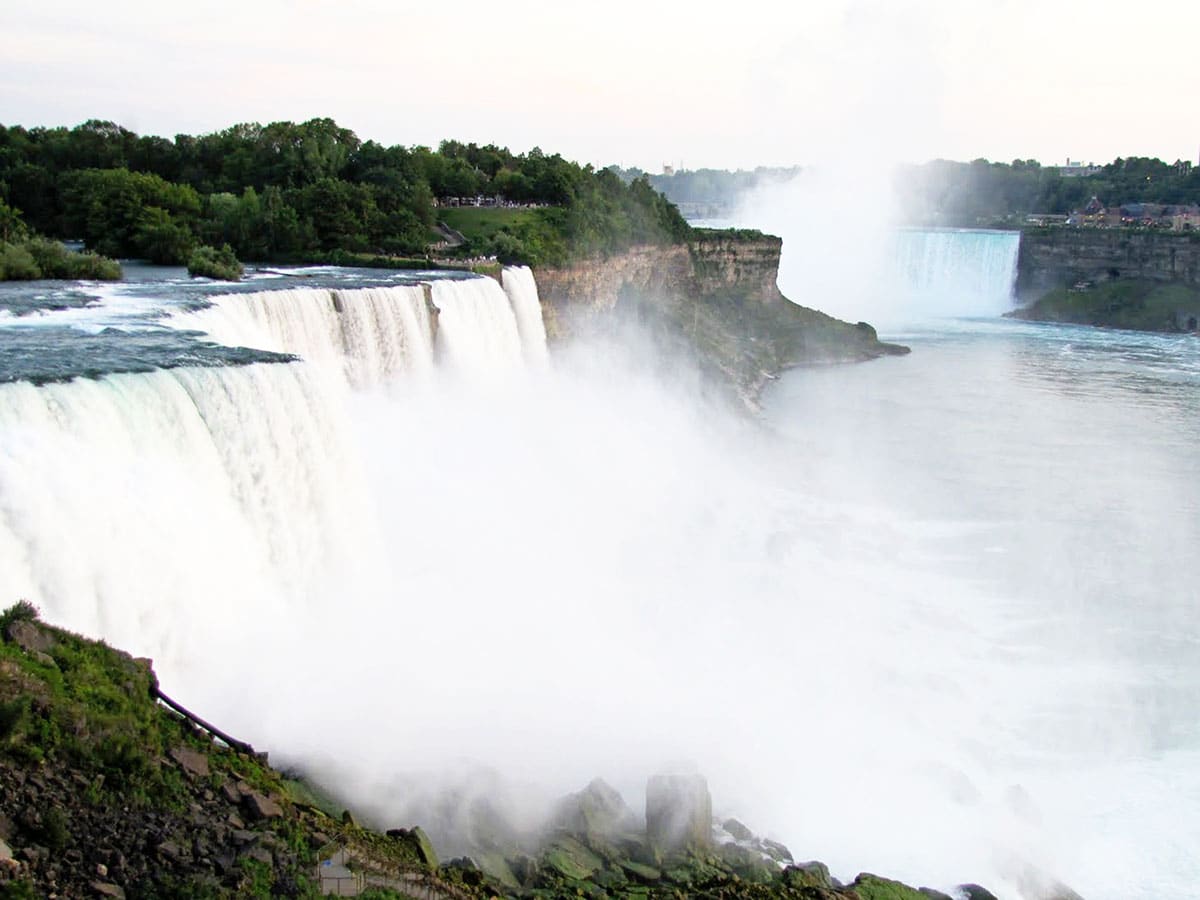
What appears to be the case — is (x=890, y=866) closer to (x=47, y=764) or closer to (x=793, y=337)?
(x=47, y=764)

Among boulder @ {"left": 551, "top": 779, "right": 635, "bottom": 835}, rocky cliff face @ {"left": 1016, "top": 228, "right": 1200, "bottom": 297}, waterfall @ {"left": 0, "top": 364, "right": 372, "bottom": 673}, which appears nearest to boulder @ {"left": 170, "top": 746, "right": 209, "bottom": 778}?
waterfall @ {"left": 0, "top": 364, "right": 372, "bottom": 673}

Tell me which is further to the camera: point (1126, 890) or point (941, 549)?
point (941, 549)

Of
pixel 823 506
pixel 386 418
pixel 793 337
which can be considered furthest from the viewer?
pixel 793 337

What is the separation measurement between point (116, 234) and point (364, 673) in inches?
900

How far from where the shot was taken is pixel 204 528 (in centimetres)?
1262

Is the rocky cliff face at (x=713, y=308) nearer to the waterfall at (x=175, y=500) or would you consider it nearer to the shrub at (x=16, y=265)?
the shrub at (x=16, y=265)

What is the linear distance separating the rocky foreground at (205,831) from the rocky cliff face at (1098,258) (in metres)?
65.3

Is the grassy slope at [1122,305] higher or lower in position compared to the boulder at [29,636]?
lower

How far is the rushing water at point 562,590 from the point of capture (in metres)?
12.0

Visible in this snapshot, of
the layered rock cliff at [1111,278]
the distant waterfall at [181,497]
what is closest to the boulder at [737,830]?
the distant waterfall at [181,497]

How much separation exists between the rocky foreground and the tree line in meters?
23.9

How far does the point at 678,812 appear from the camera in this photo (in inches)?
456

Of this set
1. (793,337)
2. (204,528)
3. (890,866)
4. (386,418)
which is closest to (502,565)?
(386,418)

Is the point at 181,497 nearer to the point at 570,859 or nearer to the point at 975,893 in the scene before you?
the point at 570,859
